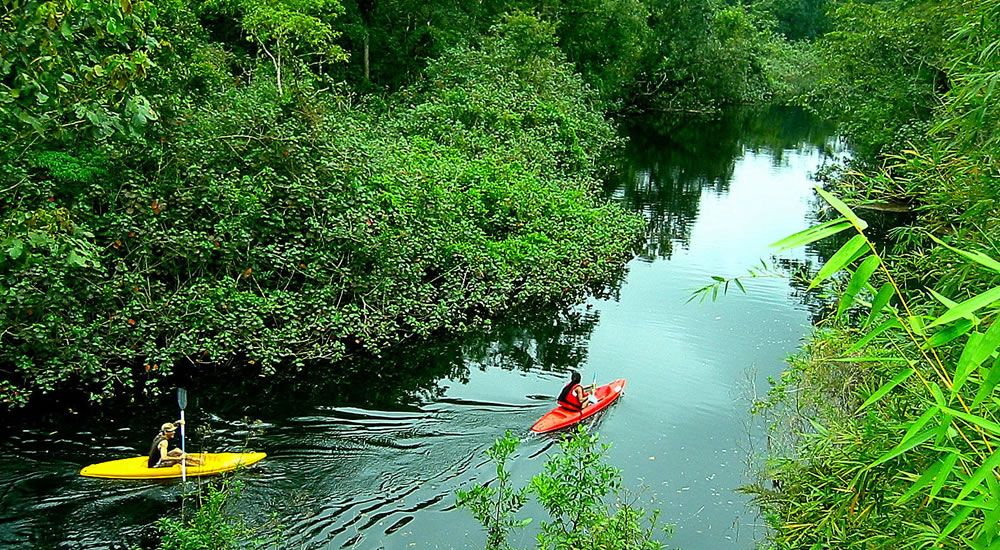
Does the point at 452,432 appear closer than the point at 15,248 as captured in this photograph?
No

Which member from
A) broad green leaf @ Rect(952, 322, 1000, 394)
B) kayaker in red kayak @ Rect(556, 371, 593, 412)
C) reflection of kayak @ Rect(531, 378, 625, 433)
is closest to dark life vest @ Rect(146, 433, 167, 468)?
reflection of kayak @ Rect(531, 378, 625, 433)

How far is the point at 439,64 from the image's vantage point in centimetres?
2303

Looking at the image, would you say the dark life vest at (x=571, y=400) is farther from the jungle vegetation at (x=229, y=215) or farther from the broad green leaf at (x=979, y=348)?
the broad green leaf at (x=979, y=348)

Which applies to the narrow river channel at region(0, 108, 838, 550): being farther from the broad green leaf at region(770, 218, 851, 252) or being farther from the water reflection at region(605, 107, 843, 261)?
the broad green leaf at region(770, 218, 851, 252)

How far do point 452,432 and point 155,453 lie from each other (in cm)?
340

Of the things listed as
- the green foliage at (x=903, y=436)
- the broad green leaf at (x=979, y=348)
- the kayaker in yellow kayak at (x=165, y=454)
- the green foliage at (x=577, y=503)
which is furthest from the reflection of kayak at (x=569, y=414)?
the broad green leaf at (x=979, y=348)

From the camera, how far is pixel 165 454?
8391mm

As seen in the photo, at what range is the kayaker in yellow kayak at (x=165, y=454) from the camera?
27.1ft

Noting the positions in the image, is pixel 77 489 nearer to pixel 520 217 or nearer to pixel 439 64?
pixel 520 217

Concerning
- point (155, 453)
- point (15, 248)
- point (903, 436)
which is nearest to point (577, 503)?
point (903, 436)

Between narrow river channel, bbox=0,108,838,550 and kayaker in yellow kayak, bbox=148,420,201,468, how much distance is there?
0.25 m

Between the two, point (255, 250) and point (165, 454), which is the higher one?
point (255, 250)

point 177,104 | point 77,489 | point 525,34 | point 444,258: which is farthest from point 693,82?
point 77,489

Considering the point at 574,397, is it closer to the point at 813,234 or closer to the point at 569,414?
the point at 569,414
